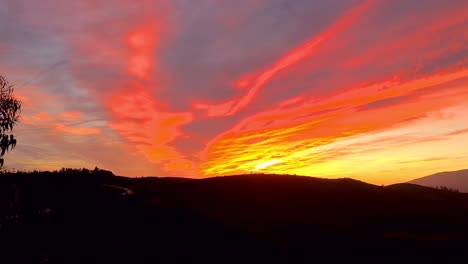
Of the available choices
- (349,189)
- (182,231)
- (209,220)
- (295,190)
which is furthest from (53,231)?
(349,189)

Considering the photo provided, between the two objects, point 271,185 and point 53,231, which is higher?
point 271,185

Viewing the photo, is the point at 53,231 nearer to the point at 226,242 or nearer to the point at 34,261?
the point at 34,261

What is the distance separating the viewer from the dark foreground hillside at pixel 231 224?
20.0m

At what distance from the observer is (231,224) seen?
2530 cm

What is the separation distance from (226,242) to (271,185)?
760 inches

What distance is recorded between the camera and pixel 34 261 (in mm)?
17781

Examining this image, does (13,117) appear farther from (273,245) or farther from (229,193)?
(273,245)

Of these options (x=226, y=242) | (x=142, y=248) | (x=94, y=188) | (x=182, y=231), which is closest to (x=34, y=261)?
(x=142, y=248)

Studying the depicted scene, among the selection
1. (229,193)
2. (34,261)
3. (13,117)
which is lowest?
(34,261)

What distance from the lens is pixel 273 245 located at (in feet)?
70.6

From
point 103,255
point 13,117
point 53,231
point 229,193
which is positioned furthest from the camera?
point 13,117

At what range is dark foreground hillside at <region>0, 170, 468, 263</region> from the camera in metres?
20.0

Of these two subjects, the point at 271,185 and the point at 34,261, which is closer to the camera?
the point at 34,261

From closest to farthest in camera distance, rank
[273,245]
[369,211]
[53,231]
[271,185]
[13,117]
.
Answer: [273,245] → [53,231] → [369,211] → [271,185] → [13,117]
